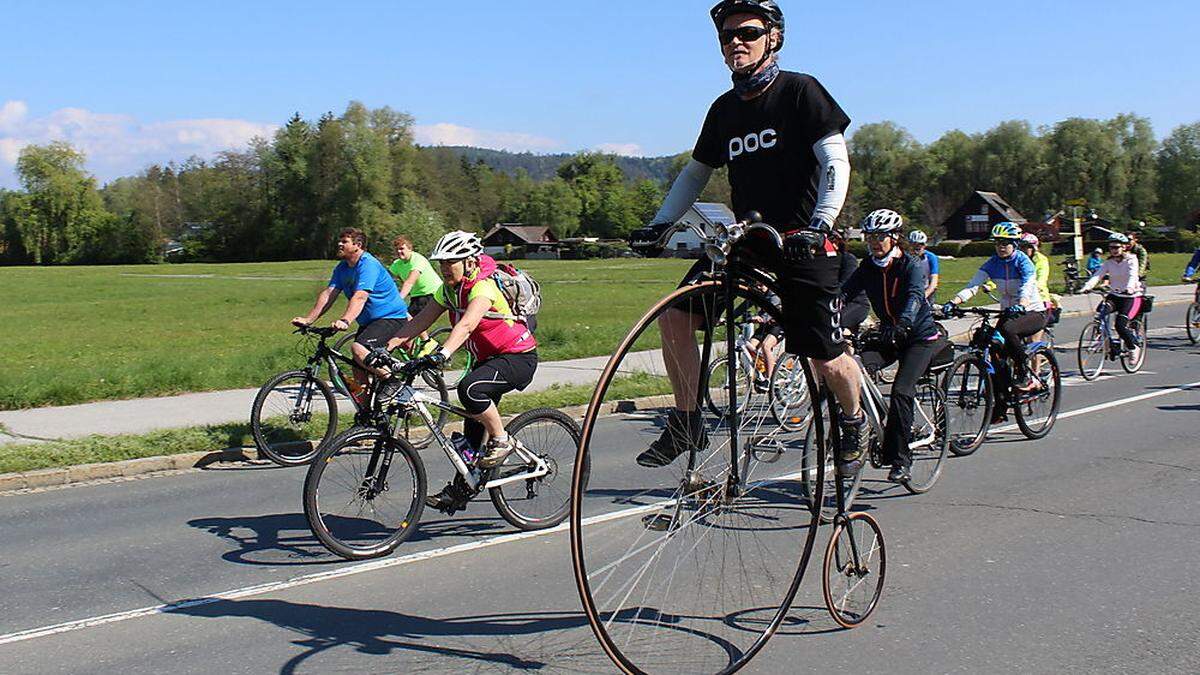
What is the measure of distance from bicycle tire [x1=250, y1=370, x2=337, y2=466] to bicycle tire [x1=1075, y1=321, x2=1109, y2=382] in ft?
38.6

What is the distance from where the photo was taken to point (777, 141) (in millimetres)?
4789

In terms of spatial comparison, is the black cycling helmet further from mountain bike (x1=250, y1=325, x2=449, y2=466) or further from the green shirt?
the green shirt

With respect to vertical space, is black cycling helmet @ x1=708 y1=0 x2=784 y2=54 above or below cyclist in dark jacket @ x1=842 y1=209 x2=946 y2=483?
above

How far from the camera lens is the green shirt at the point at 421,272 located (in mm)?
13273

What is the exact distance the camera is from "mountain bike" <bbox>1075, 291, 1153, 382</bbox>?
1725 cm

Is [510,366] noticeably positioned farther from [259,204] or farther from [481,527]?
[259,204]

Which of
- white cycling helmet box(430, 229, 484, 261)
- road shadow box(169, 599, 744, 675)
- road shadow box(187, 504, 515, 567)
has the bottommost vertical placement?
road shadow box(187, 504, 515, 567)

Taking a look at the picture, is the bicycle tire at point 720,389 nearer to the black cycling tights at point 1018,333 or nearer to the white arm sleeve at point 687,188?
the white arm sleeve at point 687,188

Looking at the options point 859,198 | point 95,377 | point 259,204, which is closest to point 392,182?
point 259,204

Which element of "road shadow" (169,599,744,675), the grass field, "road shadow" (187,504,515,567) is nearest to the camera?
"road shadow" (169,599,744,675)

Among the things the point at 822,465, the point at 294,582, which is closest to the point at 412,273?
the point at 294,582

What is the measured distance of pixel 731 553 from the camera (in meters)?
5.52

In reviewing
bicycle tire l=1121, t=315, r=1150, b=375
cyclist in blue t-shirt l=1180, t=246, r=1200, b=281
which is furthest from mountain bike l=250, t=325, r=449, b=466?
cyclist in blue t-shirt l=1180, t=246, r=1200, b=281

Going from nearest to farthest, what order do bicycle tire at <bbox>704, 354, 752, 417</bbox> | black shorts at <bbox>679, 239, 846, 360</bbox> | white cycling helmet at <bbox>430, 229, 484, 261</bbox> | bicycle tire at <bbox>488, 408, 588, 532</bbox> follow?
black shorts at <bbox>679, 239, 846, 360</bbox>, bicycle tire at <bbox>704, 354, 752, 417</bbox>, white cycling helmet at <bbox>430, 229, 484, 261</bbox>, bicycle tire at <bbox>488, 408, 588, 532</bbox>
